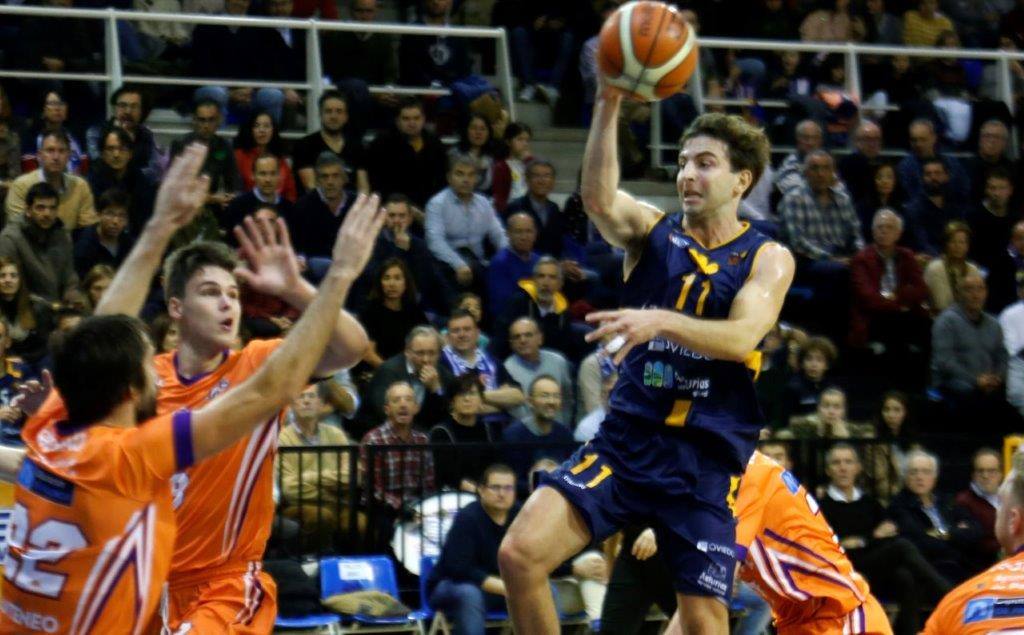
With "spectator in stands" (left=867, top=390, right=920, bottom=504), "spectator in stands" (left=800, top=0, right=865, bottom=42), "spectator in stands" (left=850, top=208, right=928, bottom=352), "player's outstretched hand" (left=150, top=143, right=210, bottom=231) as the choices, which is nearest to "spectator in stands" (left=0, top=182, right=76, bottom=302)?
"spectator in stands" (left=867, top=390, right=920, bottom=504)

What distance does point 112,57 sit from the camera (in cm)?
1485

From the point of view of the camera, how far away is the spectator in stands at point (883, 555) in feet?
37.6

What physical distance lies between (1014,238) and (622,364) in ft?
31.1

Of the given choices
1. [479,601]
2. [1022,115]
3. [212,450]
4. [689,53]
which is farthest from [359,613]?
[1022,115]

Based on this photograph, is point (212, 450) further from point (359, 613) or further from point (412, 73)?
point (412, 73)

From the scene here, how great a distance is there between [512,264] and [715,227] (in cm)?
701

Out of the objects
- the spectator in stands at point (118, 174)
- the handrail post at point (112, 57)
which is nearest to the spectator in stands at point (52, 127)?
the spectator in stands at point (118, 174)

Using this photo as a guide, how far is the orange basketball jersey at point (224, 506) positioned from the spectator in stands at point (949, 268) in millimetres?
9809

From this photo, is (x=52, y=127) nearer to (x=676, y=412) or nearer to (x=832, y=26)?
(x=676, y=412)

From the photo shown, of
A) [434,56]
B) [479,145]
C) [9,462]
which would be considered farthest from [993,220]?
[9,462]

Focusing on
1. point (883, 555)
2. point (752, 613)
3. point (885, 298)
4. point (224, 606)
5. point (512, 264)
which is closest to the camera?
point (224, 606)

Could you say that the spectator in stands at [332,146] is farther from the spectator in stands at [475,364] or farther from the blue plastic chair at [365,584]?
the blue plastic chair at [365,584]

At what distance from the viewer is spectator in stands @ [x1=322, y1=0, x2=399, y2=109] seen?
16203 millimetres

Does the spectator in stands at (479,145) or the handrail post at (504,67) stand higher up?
the handrail post at (504,67)
